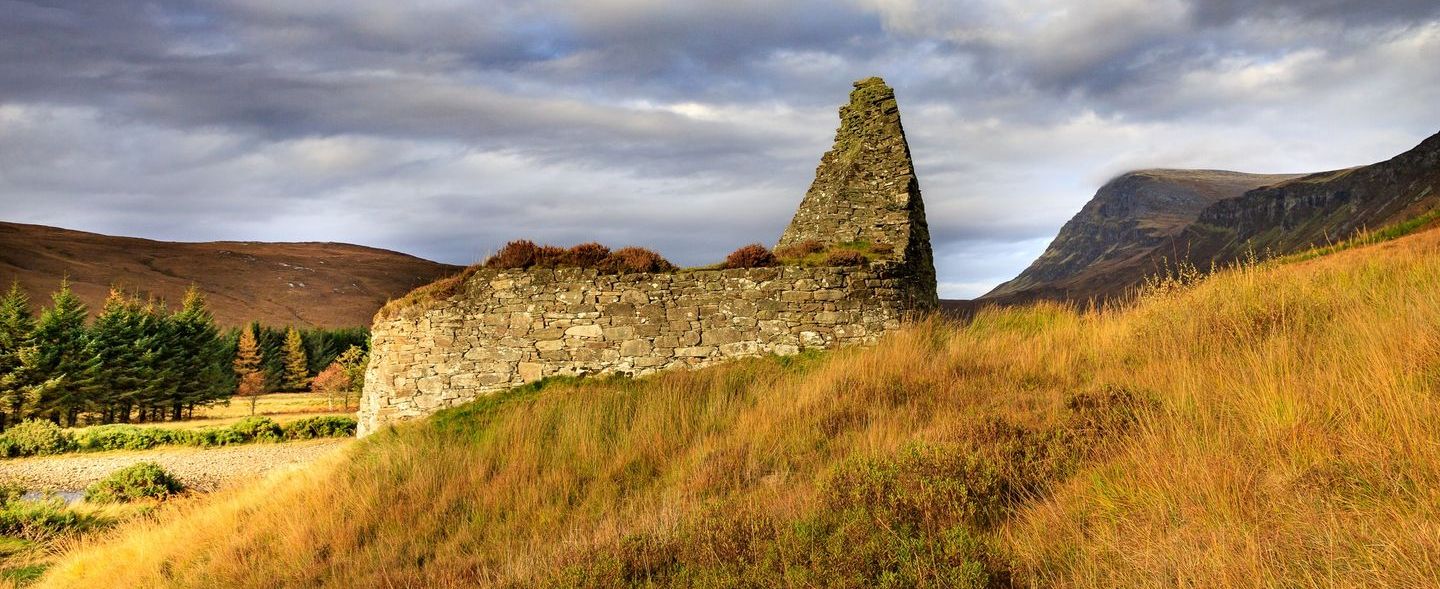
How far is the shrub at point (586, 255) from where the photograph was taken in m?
13.4

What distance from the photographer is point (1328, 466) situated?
373 cm

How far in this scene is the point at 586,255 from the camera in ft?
44.2

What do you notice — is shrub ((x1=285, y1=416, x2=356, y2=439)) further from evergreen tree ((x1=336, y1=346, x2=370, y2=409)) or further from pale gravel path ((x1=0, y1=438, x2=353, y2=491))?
evergreen tree ((x1=336, y1=346, x2=370, y2=409))

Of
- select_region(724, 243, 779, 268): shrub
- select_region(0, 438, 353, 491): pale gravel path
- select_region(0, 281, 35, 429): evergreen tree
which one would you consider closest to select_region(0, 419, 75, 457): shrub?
select_region(0, 438, 353, 491): pale gravel path

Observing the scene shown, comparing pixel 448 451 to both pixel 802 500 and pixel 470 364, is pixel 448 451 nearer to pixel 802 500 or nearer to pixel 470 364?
pixel 470 364

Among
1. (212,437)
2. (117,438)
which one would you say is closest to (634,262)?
(212,437)

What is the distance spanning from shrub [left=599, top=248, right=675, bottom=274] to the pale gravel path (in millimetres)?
11279

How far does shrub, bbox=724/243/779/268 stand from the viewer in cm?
1305

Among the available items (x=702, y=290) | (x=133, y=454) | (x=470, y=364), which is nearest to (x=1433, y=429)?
(x=702, y=290)

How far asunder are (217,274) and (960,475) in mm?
113998

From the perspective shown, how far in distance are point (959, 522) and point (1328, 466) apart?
1.95m

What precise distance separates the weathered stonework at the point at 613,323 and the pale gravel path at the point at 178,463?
25.3ft

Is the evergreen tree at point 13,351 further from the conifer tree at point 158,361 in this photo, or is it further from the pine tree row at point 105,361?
the conifer tree at point 158,361

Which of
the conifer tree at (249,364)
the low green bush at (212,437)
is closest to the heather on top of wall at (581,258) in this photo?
the low green bush at (212,437)
